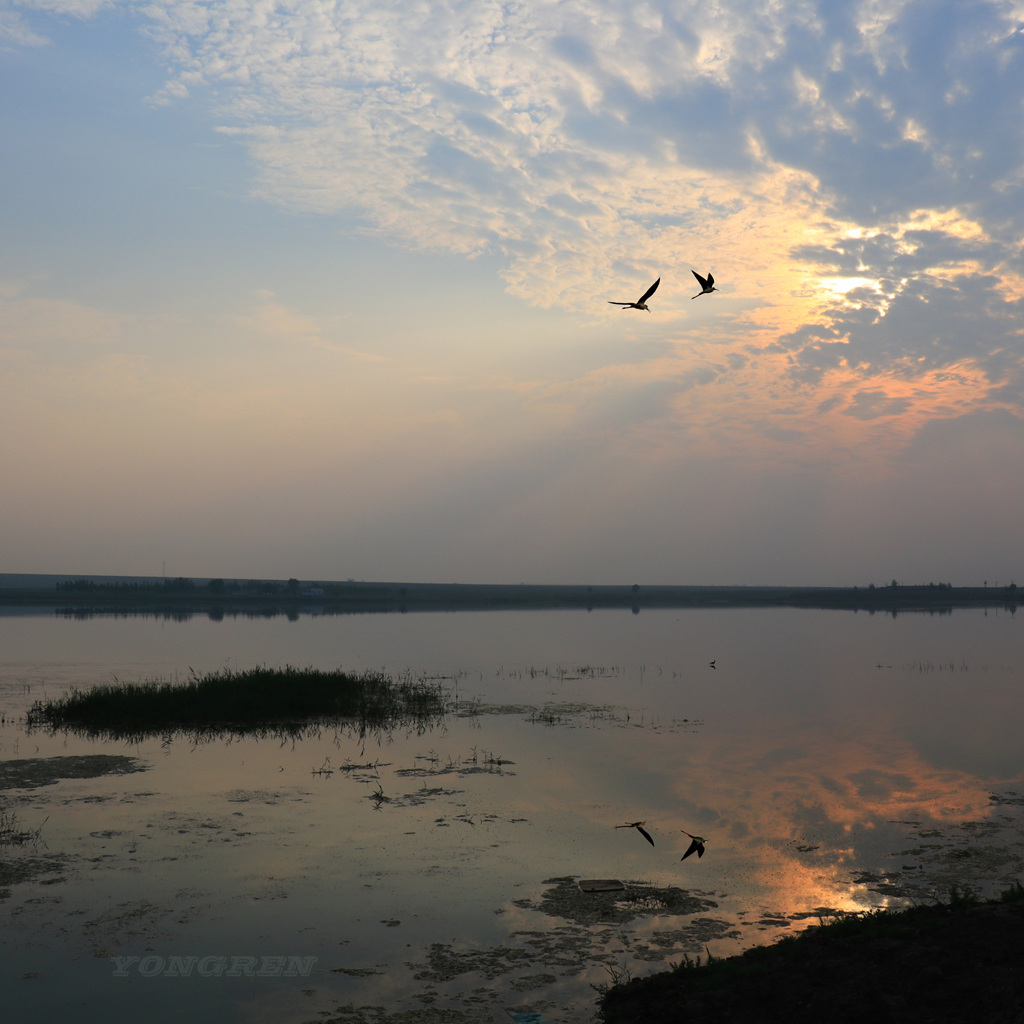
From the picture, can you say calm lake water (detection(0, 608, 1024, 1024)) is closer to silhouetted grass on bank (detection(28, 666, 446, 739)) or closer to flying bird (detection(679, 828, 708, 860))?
flying bird (detection(679, 828, 708, 860))

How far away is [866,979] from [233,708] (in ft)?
79.1

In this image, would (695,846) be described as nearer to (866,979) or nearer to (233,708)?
(866,979)

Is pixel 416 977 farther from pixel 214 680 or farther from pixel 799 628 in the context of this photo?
pixel 799 628

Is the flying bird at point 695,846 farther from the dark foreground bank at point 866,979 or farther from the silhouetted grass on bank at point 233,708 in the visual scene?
the silhouetted grass on bank at point 233,708

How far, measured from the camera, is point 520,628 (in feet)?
285

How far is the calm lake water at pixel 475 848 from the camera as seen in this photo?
1043cm

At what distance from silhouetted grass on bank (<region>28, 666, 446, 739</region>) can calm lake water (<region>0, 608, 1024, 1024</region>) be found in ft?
4.68

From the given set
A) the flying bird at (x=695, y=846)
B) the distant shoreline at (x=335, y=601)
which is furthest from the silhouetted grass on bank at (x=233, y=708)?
the distant shoreline at (x=335, y=601)

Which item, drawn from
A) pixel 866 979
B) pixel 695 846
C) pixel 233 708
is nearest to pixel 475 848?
pixel 695 846

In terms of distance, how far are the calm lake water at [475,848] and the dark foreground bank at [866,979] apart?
1.12m

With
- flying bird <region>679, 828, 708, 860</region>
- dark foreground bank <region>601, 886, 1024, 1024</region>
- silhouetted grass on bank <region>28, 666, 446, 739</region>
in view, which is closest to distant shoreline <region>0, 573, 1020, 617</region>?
silhouetted grass on bank <region>28, 666, 446, 739</region>

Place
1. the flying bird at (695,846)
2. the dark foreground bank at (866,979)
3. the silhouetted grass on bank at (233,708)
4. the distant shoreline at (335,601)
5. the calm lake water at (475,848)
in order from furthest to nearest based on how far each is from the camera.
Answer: the distant shoreline at (335,601), the silhouetted grass on bank at (233,708), the calm lake water at (475,848), the flying bird at (695,846), the dark foreground bank at (866,979)

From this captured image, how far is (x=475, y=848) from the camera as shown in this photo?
1531cm

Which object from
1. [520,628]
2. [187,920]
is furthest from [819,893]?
[520,628]
